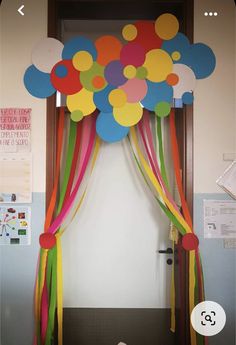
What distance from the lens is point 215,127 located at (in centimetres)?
155

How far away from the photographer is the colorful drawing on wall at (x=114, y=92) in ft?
4.80

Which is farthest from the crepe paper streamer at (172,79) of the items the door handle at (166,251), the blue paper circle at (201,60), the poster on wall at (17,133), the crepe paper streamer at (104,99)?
the door handle at (166,251)

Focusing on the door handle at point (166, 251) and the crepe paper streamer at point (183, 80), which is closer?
the crepe paper streamer at point (183, 80)

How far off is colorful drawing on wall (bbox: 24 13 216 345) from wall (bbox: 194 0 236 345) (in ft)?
0.28

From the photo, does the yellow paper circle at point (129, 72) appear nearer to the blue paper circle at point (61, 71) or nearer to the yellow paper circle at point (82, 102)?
the yellow paper circle at point (82, 102)

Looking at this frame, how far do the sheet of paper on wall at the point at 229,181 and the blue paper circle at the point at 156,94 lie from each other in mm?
561

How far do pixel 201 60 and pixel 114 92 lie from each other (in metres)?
0.57

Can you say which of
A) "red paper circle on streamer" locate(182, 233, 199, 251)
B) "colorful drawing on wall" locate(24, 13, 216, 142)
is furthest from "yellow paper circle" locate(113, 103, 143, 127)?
"red paper circle on streamer" locate(182, 233, 199, 251)

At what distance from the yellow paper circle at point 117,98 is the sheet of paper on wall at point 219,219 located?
0.78 m

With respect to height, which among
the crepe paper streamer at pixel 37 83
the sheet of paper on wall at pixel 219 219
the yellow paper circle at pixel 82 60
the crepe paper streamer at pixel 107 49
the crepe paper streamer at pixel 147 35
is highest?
the crepe paper streamer at pixel 147 35

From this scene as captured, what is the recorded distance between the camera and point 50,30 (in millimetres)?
1522

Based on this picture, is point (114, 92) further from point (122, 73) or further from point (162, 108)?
point (162, 108)

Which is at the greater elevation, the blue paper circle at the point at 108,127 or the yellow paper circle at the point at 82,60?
the yellow paper circle at the point at 82,60

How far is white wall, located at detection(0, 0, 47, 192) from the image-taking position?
5.05 ft
